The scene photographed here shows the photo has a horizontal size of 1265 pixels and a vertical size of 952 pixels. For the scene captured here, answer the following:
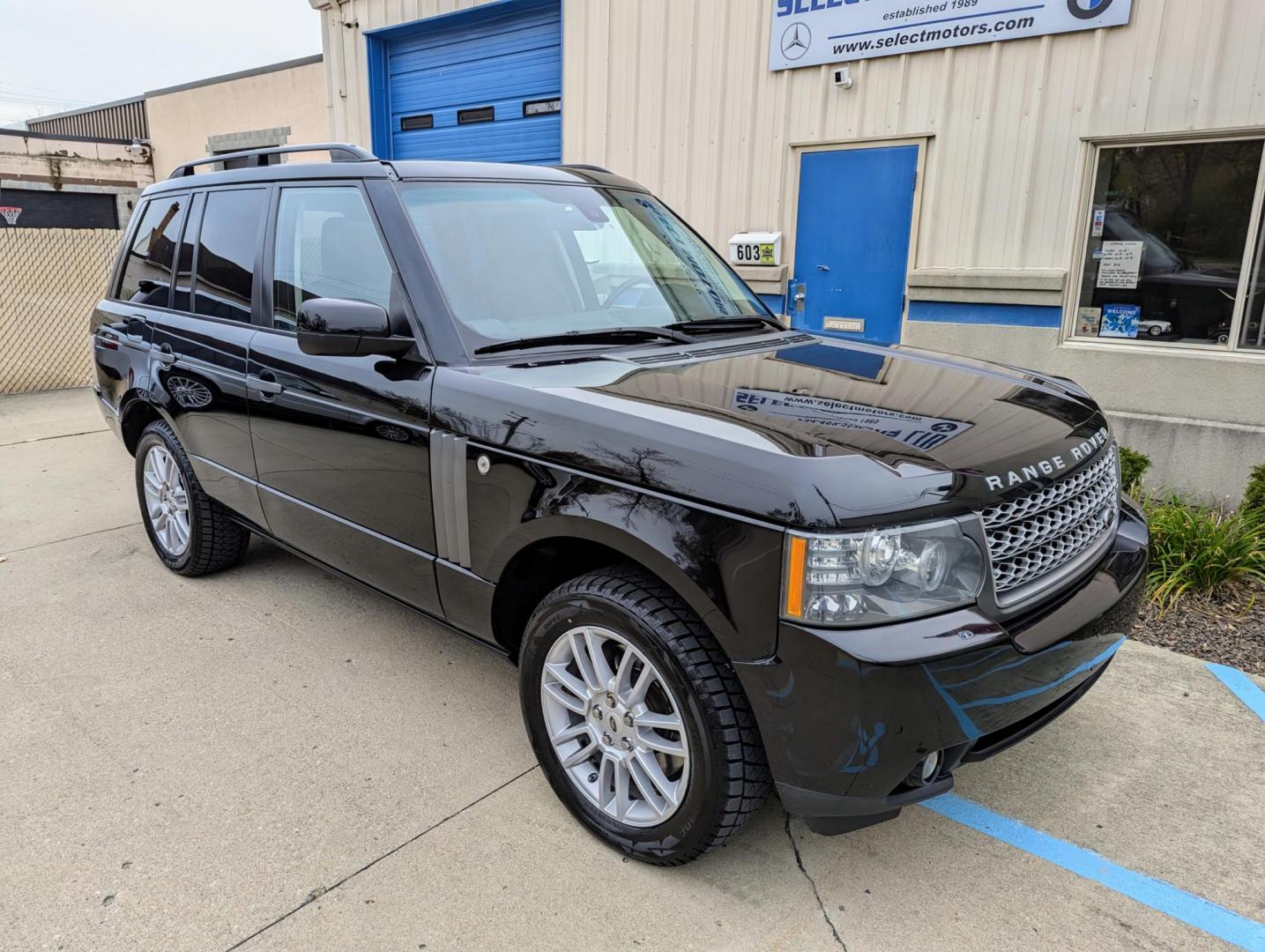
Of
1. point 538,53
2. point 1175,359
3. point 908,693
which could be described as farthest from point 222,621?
point 538,53

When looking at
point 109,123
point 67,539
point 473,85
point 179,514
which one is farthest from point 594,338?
point 109,123

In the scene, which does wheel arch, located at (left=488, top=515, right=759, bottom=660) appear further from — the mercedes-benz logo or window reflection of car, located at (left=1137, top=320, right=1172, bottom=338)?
the mercedes-benz logo

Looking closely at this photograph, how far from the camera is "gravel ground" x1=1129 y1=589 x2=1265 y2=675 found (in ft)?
12.7

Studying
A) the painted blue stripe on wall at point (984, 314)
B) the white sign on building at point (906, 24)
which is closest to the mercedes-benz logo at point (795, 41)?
the white sign on building at point (906, 24)

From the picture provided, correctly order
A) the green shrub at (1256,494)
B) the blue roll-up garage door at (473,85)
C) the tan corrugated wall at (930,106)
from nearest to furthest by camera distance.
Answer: the green shrub at (1256,494) < the tan corrugated wall at (930,106) < the blue roll-up garage door at (473,85)

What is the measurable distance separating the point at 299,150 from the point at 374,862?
10.0 ft

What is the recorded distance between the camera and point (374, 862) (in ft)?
8.20

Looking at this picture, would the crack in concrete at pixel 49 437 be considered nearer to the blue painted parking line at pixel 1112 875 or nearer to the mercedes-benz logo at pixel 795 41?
the mercedes-benz logo at pixel 795 41

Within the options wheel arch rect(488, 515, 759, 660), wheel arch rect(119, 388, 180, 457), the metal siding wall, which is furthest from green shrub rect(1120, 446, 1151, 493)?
the metal siding wall

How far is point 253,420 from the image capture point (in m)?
3.62

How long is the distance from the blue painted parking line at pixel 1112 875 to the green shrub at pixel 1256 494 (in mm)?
3096

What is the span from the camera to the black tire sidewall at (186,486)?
423cm

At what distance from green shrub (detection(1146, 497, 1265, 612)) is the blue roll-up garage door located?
711cm

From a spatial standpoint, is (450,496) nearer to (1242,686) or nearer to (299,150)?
(299,150)
